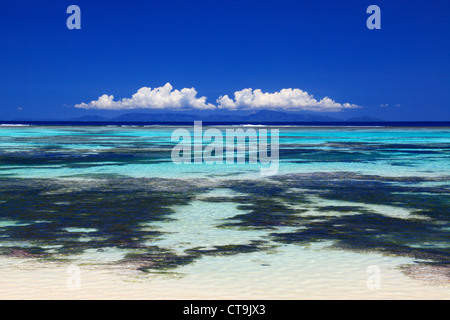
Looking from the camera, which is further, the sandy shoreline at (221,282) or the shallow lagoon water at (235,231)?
the shallow lagoon water at (235,231)

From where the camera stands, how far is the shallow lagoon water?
22.3ft

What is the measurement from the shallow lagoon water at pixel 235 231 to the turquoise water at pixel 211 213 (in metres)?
0.03

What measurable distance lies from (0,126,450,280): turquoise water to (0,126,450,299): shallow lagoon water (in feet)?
0.10

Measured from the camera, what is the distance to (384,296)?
6.23m

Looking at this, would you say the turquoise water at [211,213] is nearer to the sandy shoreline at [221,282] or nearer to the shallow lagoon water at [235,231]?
the shallow lagoon water at [235,231]

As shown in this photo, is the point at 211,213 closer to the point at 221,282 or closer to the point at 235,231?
the point at 235,231

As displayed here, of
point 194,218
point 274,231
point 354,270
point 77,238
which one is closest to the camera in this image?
point 354,270

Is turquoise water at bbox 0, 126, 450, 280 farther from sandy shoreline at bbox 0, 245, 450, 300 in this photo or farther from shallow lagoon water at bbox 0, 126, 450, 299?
sandy shoreline at bbox 0, 245, 450, 300

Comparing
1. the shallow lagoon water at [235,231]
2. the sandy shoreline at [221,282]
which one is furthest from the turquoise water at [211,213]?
the sandy shoreline at [221,282]

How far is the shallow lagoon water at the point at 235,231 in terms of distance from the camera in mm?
6797

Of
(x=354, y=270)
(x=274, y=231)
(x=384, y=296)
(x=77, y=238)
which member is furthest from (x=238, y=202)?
(x=384, y=296)

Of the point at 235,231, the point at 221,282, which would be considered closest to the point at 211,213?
the point at 235,231
